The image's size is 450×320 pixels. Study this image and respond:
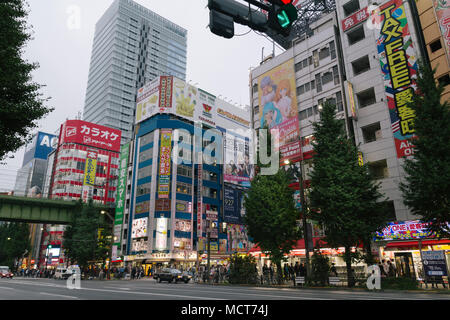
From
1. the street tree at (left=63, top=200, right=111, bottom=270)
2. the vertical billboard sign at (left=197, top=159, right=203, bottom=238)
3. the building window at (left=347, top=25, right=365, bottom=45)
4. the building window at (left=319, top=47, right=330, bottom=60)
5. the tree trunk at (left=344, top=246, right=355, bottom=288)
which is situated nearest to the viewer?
the tree trunk at (left=344, top=246, right=355, bottom=288)

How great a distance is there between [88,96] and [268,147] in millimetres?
130271

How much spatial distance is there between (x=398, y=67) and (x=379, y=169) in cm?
887

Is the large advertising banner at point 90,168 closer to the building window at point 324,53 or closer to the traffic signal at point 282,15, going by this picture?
the building window at point 324,53

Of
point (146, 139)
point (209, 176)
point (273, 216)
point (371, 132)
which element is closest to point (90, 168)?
point (146, 139)

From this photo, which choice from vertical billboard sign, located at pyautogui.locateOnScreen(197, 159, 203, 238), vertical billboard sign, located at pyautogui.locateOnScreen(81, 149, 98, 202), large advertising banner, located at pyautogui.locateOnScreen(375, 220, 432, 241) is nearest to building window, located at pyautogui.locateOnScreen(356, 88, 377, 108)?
large advertising banner, located at pyautogui.locateOnScreen(375, 220, 432, 241)

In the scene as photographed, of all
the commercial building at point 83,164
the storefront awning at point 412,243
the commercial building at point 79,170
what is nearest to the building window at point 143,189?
the commercial building at point 79,170

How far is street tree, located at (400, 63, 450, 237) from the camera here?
1661 centimetres

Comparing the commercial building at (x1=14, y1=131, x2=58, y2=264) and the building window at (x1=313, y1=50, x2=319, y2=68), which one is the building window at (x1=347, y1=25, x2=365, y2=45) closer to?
the building window at (x1=313, y1=50, x2=319, y2=68)

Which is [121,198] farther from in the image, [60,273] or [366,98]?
[366,98]

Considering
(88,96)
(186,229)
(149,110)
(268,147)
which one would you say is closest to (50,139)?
(88,96)

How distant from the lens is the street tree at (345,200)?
19594 mm

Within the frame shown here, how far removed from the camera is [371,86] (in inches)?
1153

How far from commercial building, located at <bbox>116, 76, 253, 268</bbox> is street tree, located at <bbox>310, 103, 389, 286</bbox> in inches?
1171
